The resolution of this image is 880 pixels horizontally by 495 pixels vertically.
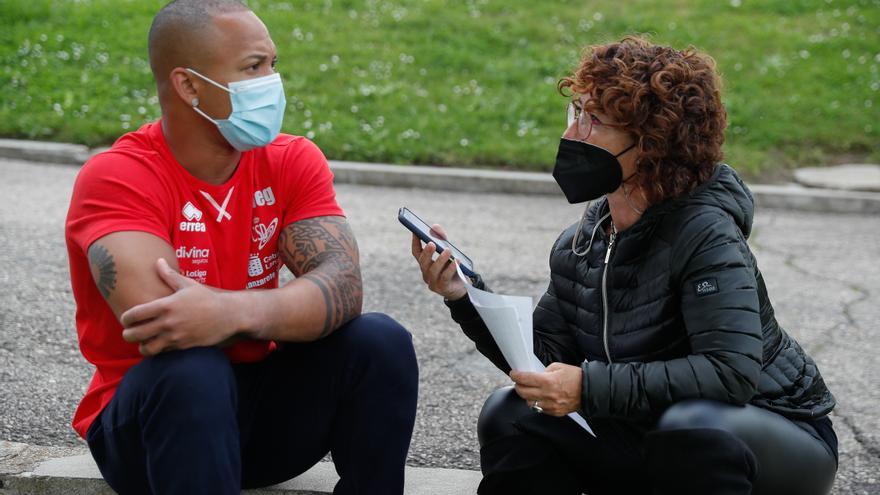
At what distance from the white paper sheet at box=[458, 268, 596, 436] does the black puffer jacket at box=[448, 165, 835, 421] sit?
150 mm

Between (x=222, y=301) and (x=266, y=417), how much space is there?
432mm

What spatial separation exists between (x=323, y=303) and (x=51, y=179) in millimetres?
5847

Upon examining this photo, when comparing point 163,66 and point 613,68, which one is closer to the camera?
point 613,68

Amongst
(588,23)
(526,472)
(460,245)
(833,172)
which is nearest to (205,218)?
(526,472)

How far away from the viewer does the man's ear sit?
120 inches

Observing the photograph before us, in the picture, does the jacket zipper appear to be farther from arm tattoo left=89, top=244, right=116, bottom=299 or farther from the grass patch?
the grass patch

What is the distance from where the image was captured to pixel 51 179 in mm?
8133

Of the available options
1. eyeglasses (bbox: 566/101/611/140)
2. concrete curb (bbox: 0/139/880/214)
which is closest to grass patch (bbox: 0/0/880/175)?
concrete curb (bbox: 0/139/880/214)

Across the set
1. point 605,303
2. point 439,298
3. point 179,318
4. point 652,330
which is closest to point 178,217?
point 179,318

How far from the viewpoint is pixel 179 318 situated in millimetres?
2648

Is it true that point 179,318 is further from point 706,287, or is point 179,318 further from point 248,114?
point 706,287

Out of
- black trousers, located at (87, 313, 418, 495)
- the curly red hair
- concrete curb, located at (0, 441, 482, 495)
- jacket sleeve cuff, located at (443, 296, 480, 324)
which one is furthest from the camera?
concrete curb, located at (0, 441, 482, 495)

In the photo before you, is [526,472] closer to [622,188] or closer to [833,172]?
[622,188]

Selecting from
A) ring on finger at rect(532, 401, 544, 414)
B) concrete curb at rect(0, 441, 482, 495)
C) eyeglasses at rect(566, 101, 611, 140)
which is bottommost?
concrete curb at rect(0, 441, 482, 495)
